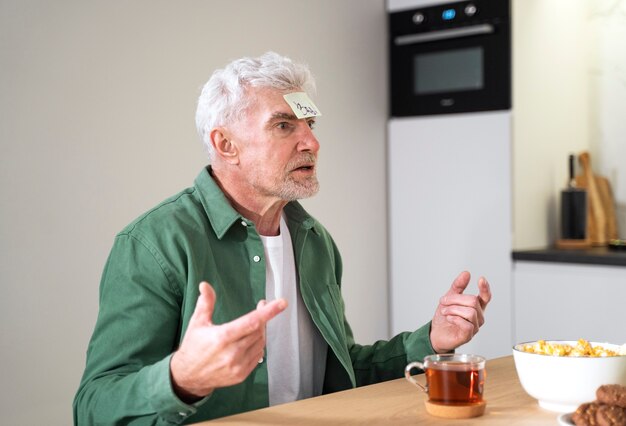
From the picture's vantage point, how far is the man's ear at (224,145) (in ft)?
6.41

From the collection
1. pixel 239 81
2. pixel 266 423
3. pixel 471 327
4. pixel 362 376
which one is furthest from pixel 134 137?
pixel 266 423

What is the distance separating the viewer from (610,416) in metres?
1.19

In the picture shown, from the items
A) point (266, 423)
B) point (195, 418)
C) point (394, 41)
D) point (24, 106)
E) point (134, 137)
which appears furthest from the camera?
point (394, 41)

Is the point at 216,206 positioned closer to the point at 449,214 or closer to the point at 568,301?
the point at 568,301

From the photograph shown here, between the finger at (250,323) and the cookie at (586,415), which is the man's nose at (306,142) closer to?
the finger at (250,323)

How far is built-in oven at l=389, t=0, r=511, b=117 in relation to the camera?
3.39 metres

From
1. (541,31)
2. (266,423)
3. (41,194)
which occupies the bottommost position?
(266,423)

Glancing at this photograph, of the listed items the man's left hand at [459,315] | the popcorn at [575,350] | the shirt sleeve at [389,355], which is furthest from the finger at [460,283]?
the popcorn at [575,350]

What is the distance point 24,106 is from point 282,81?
974 millimetres

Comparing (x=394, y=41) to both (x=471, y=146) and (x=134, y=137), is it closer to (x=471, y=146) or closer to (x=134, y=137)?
(x=471, y=146)

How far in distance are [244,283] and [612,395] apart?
0.81 m

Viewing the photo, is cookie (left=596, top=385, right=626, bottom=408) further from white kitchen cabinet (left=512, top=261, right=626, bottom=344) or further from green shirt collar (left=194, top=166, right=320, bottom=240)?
white kitchen cabinet (left=512, top=261, right=626, bottom=344)

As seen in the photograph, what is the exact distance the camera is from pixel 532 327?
10.8ft

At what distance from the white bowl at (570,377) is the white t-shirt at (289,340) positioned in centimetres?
61
